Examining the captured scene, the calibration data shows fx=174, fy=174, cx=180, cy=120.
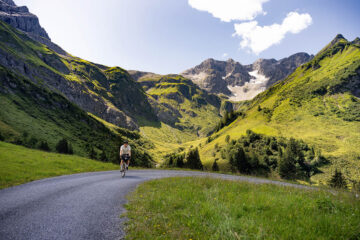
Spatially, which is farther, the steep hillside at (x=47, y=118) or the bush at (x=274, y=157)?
the steep hillside at (x=47, y=118)

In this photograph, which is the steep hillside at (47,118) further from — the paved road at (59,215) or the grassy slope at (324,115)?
the grassy slope at (324,115)

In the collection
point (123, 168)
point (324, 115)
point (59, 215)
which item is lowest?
point (59, 215)

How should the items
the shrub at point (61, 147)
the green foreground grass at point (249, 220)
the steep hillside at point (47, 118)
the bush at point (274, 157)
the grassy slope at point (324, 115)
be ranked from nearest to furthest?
the green foreground grass at point (249, 220), the shrub at point (61, 147), the bush at point (274, 157), the steep hillside at point (47, 118), the grassy slope at point (324, 115)

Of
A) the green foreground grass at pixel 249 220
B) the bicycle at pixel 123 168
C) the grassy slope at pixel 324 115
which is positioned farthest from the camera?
the grassy slope at pixel 324 115

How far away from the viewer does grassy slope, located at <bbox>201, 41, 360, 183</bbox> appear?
8375cm

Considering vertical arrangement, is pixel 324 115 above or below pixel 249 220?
above

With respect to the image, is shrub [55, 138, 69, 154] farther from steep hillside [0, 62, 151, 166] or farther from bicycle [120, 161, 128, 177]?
bicycle [120, 161, 128, 177]

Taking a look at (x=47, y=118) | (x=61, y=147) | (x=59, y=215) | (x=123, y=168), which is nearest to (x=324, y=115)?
(x=123, y=168)

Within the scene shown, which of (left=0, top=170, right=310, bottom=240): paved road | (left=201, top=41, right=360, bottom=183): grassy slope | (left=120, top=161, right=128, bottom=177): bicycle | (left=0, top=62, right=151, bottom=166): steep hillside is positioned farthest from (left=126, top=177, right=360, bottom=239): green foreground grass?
(left=201, top=41, right=360, bottom=183): grassy slope

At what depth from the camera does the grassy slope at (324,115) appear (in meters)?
83.8

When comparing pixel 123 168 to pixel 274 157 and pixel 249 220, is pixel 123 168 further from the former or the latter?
pixel 274 157

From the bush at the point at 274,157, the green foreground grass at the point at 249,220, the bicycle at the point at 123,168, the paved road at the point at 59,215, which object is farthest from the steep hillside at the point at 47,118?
the green foreground grass at the point at 249,220

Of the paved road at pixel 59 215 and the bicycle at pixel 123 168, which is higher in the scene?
the bicycle at pixel 123 168

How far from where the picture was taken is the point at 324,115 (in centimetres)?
11462
